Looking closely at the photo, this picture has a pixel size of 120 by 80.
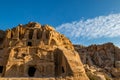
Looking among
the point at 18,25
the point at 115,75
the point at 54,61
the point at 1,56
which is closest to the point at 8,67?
the point at 1,56

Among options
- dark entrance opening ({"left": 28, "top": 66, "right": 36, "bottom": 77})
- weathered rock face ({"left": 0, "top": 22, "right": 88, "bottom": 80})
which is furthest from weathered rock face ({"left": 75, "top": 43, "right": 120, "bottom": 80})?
dark entrance opening ({"left": 28, "top": 66, "right": 36, "bottom": 77})

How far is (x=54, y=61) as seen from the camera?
125 ft

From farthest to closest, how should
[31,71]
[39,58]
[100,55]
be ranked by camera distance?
1. [100,55]
2. [31,71]
3. [39,58]

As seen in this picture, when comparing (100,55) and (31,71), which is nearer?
(31,71)

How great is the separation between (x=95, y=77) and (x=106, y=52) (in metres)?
37.0

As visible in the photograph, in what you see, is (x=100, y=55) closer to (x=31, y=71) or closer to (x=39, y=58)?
(x=31, y=71)

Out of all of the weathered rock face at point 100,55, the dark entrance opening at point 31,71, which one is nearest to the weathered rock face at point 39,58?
the dark entrance opening at point 31,71

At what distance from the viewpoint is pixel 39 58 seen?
37.8 m

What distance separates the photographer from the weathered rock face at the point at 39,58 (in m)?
34.5

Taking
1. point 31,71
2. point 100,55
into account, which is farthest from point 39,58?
point 100,55

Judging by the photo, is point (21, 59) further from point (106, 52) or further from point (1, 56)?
point (106, 52)

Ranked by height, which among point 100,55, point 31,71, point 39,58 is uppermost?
point 100,55

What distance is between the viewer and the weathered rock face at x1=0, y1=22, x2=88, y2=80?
113 ft

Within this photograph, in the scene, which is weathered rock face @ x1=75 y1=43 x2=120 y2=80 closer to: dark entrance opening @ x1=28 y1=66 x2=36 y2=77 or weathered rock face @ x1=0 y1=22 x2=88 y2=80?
weathered rock face @ x1=0 y1=22 x2=88 y2=80
